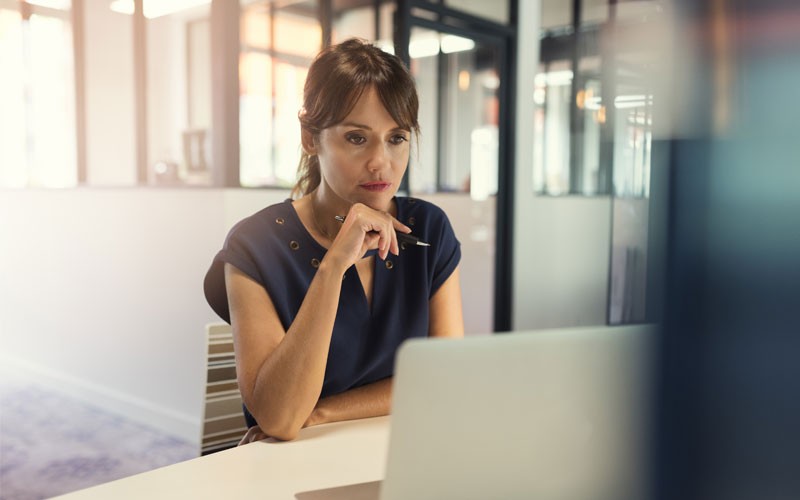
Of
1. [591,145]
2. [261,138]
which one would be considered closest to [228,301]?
[261,138]

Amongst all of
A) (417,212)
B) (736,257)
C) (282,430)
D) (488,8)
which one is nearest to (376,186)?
(417,212)

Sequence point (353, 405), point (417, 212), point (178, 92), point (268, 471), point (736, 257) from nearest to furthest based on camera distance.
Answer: point (736, 257), point (268, 471), point (353, 405), point (417, 212), point (178, 92)

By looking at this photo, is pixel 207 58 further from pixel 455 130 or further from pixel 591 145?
pixel 455 130

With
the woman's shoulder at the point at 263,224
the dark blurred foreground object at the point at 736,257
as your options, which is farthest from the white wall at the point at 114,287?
the dark blurred foreground object at the point at 736,257

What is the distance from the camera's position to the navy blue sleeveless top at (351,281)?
1265mm

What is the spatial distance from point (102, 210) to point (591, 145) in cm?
433

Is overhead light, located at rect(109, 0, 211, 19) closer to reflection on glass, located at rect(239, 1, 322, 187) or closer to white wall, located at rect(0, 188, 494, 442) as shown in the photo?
reflection on glass, located at rect(239, 1, 322, 187)

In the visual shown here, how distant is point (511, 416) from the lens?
0.55 m

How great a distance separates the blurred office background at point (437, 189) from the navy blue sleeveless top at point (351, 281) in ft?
0.50

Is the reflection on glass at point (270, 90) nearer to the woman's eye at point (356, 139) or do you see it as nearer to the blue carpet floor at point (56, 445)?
the woman's eye at point (356, 139)

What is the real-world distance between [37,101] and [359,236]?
0.75m

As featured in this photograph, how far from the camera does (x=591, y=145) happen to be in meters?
5.09

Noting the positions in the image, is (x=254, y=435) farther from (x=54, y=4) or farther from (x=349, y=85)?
(x=54, y=4)

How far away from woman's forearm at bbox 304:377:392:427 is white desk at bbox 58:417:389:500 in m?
0.08
